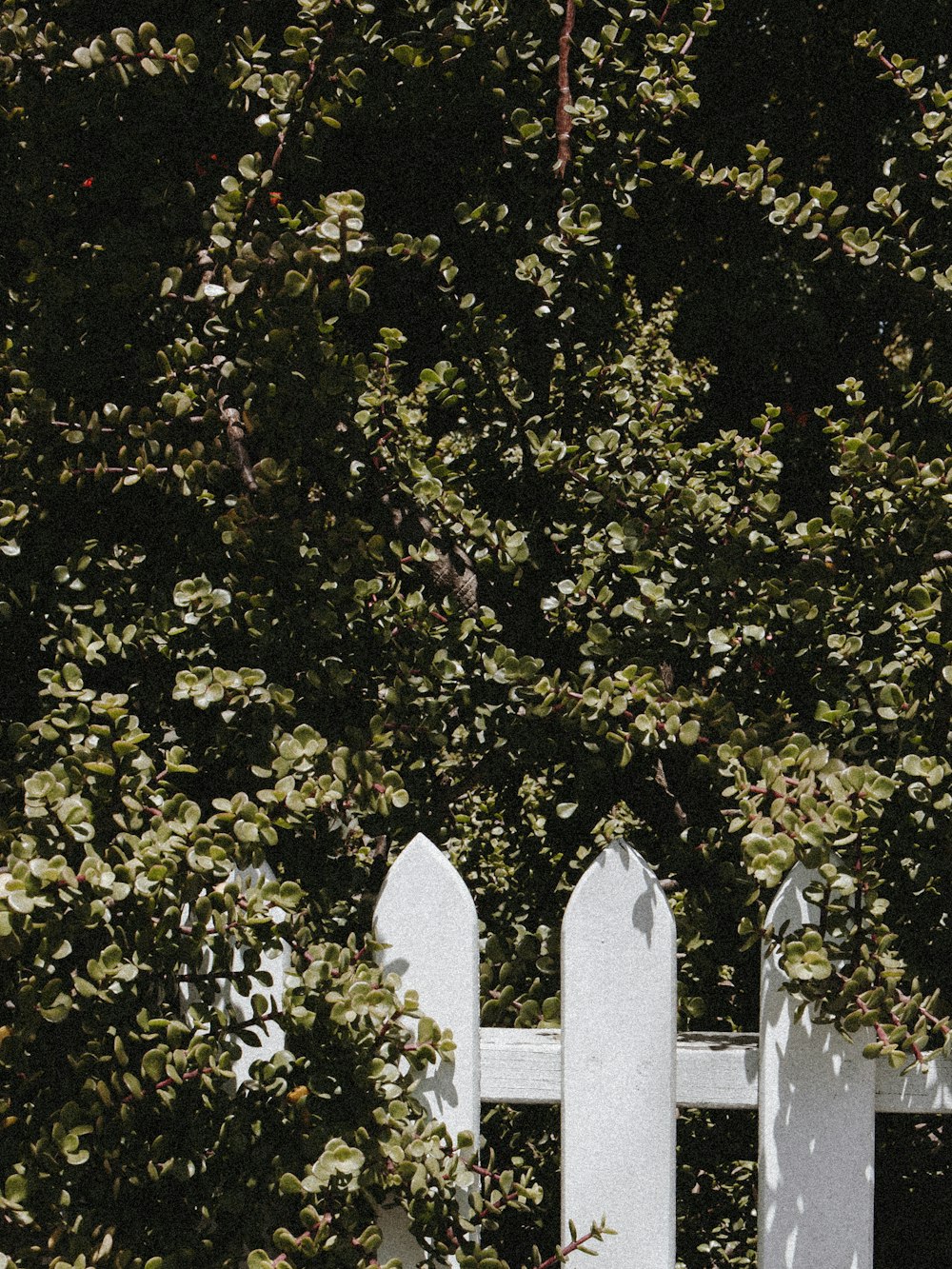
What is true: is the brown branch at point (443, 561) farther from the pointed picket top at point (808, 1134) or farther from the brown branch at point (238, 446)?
the pointed picket top at point (808, 1134)

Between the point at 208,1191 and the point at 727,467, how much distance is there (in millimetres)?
1436

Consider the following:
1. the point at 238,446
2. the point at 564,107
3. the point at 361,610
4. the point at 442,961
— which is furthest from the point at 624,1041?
the point at 564,107

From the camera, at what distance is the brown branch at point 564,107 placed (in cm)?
148

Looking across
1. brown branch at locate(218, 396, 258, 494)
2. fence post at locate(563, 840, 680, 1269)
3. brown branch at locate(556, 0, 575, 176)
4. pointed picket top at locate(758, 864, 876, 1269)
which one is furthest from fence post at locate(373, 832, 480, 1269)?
brown branch at locate(556, 0, 575, 176)

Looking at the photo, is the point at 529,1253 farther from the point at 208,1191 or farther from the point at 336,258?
the point at 336,258

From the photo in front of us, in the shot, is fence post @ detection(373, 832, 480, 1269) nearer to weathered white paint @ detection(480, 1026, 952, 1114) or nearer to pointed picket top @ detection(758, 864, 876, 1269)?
weathered white paint @ detection(480, 1026, 952, 1114)

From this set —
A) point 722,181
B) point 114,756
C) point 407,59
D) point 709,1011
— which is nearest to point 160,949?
point 114,756

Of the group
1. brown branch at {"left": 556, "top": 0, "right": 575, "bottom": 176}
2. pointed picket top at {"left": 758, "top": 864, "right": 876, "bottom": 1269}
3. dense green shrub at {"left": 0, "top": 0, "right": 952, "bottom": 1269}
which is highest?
brown branch at {"left": 556, "top": 0, "right": 575, "bottom": 176}

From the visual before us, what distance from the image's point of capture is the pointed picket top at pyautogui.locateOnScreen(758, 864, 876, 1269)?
4.10 feet

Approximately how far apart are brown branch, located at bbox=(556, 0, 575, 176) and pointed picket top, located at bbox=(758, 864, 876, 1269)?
102 cm

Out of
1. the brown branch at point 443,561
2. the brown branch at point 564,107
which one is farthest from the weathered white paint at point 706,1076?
the brown branch at point 564,107

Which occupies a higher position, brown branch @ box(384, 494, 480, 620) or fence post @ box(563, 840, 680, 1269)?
brown branch @ box(384, 494, 480, 620)

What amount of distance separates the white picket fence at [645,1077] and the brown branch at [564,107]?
95cm

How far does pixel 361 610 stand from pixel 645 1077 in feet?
2.22
